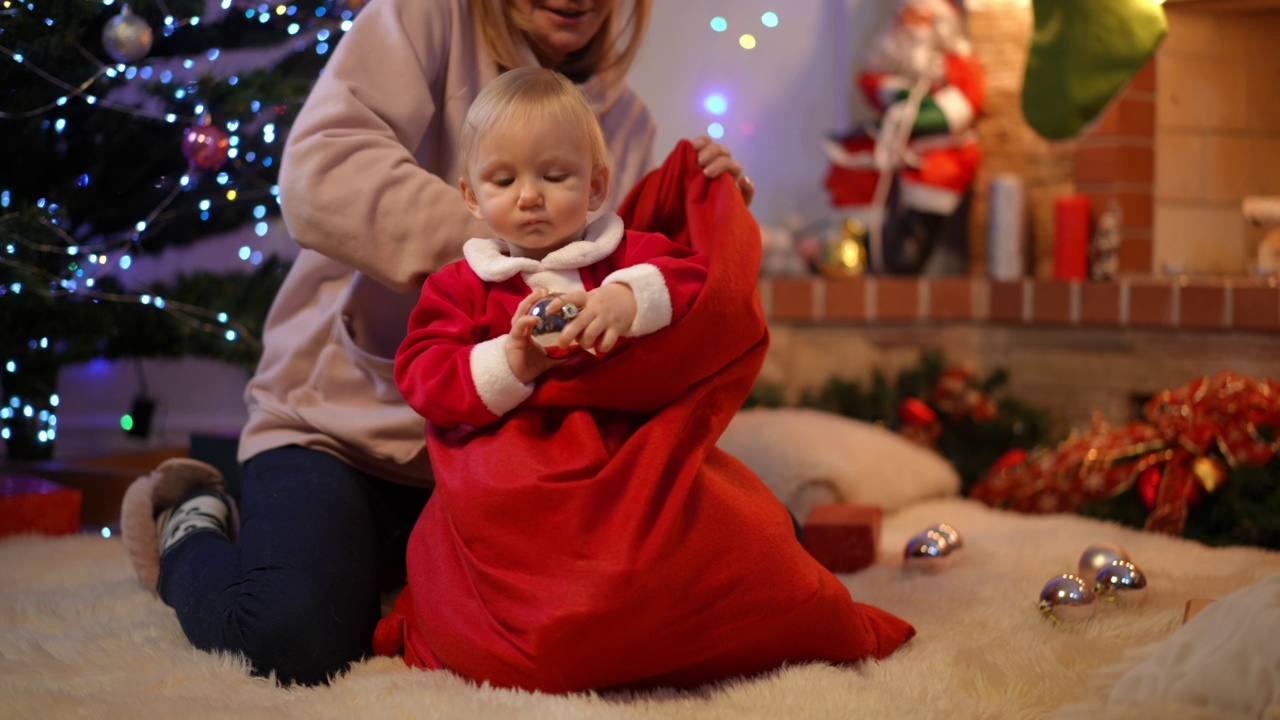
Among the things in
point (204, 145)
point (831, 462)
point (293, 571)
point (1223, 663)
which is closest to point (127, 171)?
point (204, 145)

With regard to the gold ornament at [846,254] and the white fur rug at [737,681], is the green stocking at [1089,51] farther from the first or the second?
the gold ornament at [846,254]

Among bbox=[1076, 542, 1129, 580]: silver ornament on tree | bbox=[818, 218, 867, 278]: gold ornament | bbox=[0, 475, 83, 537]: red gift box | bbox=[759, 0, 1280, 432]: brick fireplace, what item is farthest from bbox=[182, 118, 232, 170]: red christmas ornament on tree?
bbox=[1076, 542, 1129, 580]: silver ornament on tree

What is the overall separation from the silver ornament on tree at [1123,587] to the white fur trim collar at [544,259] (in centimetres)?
72

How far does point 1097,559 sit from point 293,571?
0.93 meters

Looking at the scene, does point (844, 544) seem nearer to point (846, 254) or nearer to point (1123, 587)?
point (1123, 587)

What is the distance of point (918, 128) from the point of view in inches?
107

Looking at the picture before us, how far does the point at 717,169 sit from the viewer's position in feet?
4.14

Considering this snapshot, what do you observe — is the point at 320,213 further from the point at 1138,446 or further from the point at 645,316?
the point at 1138,446

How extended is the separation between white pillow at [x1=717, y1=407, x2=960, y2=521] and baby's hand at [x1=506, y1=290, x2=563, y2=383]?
100cm

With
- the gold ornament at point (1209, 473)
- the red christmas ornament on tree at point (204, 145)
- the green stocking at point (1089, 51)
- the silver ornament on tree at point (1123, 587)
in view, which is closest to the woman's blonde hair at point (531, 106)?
the silver ornament on tree at point (1123, 587)

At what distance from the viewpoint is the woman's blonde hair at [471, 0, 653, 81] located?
54.4 inches

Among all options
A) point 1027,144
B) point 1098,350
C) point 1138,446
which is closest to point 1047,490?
point 1138,446

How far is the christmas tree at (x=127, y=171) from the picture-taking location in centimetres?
191

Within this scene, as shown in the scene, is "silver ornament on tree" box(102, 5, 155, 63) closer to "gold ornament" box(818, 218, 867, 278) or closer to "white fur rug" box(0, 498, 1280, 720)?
"white fur rug" box(0, 498, 1280, 720)
